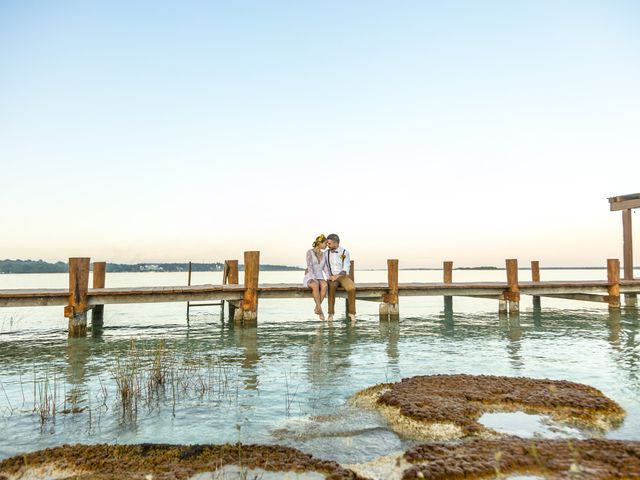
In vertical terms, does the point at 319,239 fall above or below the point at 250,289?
above

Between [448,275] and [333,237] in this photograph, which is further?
[448,275]

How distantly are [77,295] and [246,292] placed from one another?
163 inches

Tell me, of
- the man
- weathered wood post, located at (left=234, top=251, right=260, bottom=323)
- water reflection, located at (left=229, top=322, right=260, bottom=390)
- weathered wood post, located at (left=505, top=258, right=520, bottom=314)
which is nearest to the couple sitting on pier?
the man

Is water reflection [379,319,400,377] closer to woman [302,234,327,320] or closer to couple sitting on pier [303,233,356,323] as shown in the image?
couple sitting on pier [303,233,356,323]

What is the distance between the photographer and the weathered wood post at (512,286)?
48.9ft

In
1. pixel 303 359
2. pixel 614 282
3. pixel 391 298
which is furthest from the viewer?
pixel 614 282

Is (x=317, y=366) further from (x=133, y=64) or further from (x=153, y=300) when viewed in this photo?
(x=133, y=64)

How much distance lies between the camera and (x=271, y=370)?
754 cm

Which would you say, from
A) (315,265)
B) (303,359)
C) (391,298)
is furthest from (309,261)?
(303,359)

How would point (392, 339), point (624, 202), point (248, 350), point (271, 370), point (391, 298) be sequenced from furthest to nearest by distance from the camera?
point (624, 202) → point (391, 298) → point (392, 339) → point (248, 350) → point (271, 370)

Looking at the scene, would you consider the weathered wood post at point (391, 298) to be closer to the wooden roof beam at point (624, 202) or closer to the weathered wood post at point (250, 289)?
the weathered wood post at point (250, 289)

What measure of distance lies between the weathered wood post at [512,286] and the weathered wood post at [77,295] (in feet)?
40.4

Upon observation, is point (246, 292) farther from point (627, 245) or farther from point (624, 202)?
point (627, 245)

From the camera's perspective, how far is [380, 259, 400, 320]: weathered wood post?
13.7 m
